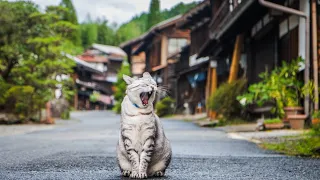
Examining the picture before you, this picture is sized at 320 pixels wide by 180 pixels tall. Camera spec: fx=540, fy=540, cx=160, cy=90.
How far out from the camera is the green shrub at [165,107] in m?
35.5

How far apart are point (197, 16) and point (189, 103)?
7.65 meters

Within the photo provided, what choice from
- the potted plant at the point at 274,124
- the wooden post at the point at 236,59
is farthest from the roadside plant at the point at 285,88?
the wooden post at the point at 236,59

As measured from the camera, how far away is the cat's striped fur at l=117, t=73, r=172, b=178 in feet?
15.5

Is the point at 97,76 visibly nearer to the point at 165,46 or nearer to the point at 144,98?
the point at 165,46

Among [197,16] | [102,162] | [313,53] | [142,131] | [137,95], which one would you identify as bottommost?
[102,162]

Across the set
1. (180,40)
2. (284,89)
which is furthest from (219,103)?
(180,40)

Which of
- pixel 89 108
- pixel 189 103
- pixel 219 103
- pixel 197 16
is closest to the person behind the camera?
pixel 219 103

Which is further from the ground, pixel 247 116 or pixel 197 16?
pixel 197 16

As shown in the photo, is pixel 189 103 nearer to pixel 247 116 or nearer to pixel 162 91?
pixel 247 116

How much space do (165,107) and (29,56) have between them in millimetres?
13850

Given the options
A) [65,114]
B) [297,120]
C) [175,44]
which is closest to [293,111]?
[297,120]

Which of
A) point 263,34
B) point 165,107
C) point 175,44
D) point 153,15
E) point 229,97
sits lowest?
point 165,107

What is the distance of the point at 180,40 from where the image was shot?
43.7 metres

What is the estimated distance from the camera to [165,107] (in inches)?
1404
